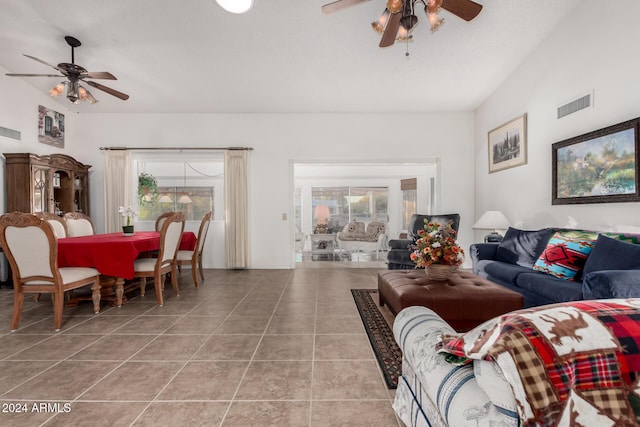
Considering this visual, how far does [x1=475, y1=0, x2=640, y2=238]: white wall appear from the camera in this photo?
260 cm

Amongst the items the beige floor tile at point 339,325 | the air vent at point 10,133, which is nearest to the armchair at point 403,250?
the beige floor tile at point 339,325

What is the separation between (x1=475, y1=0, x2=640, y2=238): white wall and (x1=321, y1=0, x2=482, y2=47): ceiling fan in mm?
1531

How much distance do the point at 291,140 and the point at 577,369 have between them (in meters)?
5.37

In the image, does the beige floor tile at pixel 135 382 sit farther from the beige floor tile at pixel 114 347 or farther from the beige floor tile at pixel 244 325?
the beige floor tile at pixel 244 325

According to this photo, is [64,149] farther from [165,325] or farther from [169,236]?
[165,325]

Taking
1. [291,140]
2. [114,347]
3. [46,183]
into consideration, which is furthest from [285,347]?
[46,183]

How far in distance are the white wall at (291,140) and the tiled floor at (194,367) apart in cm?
269

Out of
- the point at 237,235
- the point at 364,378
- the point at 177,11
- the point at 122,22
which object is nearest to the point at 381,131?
the point at 237,235

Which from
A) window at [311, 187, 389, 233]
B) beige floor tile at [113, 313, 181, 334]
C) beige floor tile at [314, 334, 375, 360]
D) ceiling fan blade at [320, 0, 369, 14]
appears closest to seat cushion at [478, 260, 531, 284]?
beige floor tile at [314, 334, 375, 360]

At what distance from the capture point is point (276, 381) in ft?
6.10

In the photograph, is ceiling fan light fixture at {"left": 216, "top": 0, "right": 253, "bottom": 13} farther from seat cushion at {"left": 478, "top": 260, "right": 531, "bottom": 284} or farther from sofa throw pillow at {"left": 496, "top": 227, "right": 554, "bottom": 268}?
sofa throw pillow at {"left": 496, "top": 227, "right": 554, "bottom": 268}

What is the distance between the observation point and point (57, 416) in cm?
155

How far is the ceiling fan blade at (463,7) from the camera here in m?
2.16

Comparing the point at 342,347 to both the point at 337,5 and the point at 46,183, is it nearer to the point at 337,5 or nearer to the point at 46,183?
the point at 337,5
